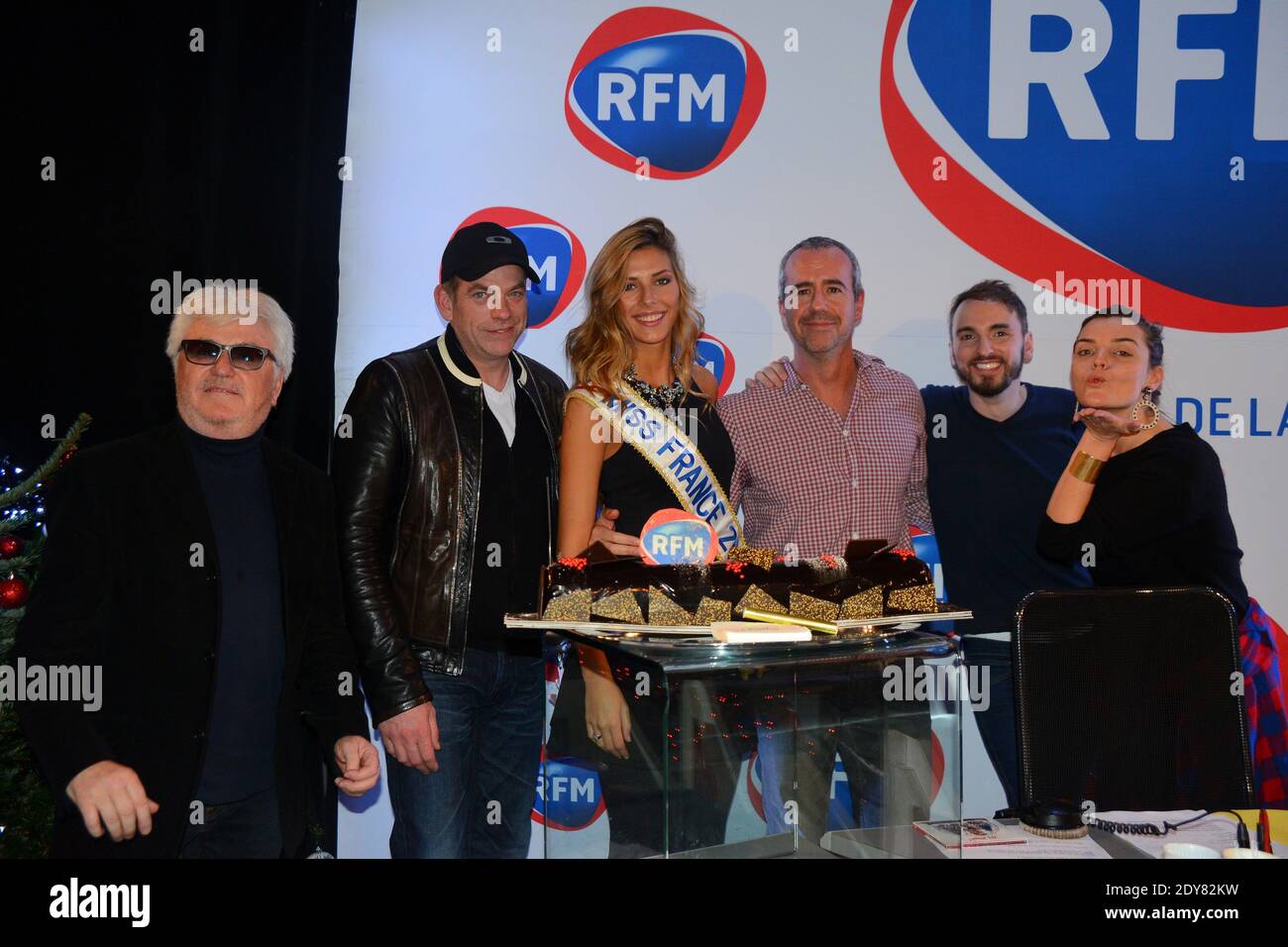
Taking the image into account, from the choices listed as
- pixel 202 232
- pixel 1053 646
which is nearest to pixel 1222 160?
Answer: pixel 1053 646

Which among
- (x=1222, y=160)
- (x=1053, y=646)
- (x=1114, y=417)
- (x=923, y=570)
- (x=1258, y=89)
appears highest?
(x=1258, y=89)

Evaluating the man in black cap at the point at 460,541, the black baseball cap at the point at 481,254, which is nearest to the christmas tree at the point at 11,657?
the man in black cap at the point at 460,541

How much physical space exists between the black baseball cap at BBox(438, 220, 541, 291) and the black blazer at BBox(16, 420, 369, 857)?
3.33 feet

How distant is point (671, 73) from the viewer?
13.9ft

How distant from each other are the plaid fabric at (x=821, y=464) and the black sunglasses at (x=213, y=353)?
172cm

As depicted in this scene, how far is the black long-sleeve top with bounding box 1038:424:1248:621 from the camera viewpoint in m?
3.54

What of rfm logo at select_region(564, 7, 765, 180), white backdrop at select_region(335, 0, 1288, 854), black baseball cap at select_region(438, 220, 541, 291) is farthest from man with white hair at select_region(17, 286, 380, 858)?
rfm logo at select_region(564, 7, 765, 180)

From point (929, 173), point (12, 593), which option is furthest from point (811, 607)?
point (929, 173)

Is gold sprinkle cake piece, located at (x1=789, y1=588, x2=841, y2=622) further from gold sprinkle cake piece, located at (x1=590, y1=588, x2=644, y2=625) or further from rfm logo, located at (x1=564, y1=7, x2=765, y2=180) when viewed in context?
rfm logo, located at (x1=564, y1=7, x2=765, y2=180)

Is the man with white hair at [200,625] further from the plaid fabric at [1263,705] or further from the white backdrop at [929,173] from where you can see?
the plaid fabric at [1263,705]

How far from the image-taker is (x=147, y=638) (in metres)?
2.39

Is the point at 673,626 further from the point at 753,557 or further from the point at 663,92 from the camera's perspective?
the point at 663,92

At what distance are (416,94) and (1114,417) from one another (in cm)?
295

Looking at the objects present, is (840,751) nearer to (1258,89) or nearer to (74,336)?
(74,336)
